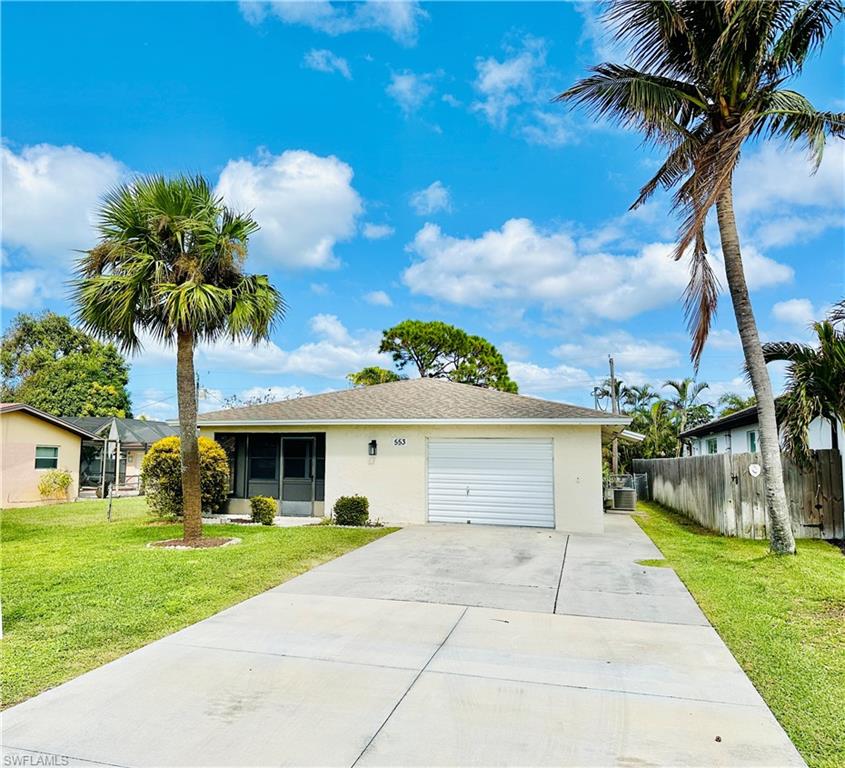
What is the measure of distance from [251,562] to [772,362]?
34.1ft

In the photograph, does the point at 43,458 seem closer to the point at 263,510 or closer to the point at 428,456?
the point at 263,510

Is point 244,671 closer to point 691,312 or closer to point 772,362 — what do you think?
point 691,312

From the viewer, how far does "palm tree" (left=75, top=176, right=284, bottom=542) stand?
31.8ft

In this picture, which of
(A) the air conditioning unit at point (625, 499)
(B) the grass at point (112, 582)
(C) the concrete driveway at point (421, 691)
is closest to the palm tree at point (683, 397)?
(A) the air conditioning unit at point (625, 499)

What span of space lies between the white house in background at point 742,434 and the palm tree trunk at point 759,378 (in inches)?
51.1

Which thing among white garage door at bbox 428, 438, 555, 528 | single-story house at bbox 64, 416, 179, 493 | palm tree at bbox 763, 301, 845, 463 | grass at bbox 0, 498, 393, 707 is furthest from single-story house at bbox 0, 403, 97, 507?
palm tree at bbox 763, 301, 845, 463

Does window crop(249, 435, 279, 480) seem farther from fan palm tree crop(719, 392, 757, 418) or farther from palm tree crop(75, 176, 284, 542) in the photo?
fan palm tree crop(719, 392, 757, 418)

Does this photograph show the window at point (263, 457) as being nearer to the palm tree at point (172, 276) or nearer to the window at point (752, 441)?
the palm tree at point (172, 276)

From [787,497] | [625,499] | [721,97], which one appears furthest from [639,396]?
[721,97]

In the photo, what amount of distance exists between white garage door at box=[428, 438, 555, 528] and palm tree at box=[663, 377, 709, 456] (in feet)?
76.5

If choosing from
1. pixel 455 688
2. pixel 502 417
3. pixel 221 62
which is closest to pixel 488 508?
pixel 502 417

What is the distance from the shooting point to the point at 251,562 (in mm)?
8180

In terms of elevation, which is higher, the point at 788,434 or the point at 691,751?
the point at 788,434

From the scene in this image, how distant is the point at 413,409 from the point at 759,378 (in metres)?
7.56
